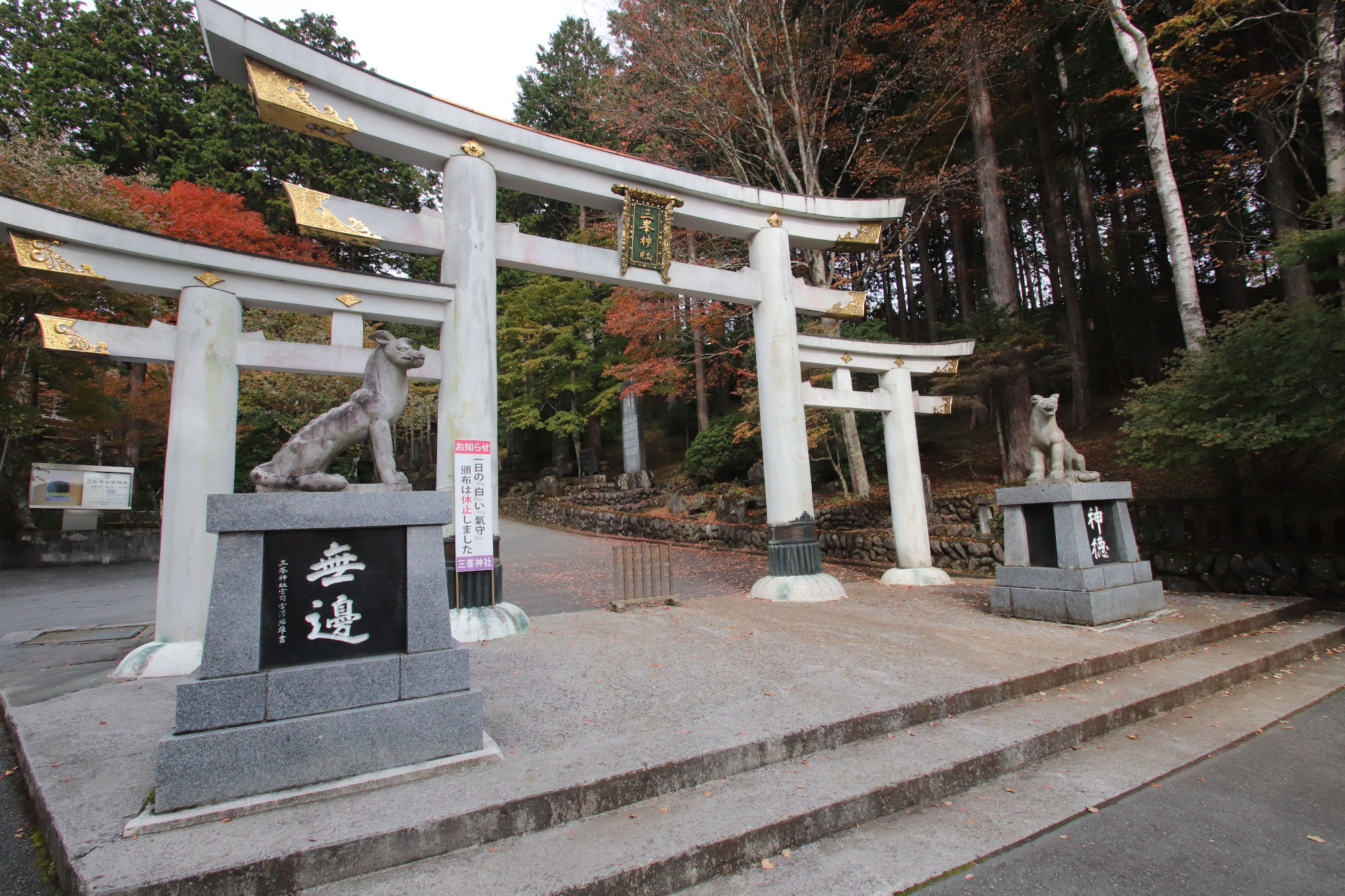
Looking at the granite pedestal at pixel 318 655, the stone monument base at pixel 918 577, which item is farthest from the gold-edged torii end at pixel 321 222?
the stone monument base at pixel 918 577

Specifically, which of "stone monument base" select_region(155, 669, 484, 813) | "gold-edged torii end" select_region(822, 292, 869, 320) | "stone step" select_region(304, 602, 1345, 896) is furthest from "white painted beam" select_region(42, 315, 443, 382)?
"gold-edged torii end" select_region(822, 292, 869, 320)

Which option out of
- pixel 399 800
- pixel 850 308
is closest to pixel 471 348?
pixel 399 800

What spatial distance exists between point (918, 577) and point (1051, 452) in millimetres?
2868

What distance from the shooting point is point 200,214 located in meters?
16.4

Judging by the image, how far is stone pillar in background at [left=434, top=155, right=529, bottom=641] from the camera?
19.4 ft

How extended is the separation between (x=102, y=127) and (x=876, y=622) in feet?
87.2

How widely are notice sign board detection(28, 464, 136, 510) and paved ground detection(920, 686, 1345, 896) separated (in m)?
17.1

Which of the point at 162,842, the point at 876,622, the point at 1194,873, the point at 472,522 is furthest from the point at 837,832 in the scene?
the point at 472,522

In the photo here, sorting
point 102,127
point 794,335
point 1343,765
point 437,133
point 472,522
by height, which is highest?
point 102,127

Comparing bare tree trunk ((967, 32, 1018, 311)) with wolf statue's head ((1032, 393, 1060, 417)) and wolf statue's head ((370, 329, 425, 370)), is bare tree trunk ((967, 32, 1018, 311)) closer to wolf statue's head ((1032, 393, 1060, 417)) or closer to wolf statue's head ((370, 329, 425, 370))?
wolf statue's head ((1032, 393, 1060, 417))

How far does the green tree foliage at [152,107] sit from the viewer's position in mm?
18891

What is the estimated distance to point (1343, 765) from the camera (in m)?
3.40

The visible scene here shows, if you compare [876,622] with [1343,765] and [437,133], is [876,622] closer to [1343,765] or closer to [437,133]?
[1343,765]

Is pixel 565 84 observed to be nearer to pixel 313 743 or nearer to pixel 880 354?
pixel 880 354
